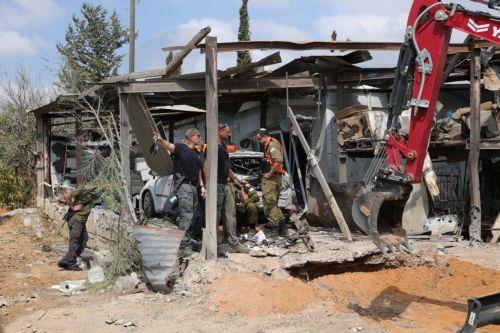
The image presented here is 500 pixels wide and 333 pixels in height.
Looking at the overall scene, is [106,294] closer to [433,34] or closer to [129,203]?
[129,203]

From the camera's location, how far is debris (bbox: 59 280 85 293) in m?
7.96

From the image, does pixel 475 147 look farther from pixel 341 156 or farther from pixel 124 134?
pixel 124 134

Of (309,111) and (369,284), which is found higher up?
(309,111)

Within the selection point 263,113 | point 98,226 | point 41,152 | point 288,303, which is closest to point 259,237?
point 288,303

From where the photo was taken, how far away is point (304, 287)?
6.67 m

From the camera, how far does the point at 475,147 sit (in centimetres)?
907

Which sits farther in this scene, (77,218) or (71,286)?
(77,218)

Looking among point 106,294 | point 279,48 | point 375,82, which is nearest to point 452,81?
point 375,82

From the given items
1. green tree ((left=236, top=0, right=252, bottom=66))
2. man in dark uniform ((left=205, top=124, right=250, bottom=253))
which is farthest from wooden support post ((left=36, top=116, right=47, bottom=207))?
green tree ((left=236, top=0, right=252, bottom=66))

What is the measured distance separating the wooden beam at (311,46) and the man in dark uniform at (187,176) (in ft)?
4.70

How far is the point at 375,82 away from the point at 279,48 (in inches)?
118

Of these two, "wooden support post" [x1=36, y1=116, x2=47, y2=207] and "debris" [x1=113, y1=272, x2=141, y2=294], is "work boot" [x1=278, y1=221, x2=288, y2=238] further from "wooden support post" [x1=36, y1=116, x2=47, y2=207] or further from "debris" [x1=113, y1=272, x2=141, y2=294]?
"wooden support post" [x1=36, y1=116, x2=47, y2=207]

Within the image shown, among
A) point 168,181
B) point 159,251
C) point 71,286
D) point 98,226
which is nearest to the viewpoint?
point 159,251

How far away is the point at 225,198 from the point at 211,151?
45.8 inches
